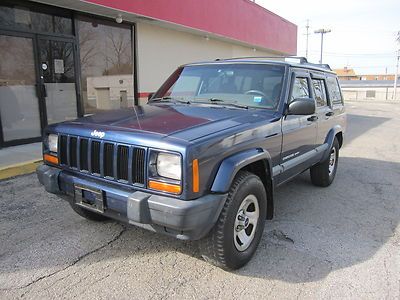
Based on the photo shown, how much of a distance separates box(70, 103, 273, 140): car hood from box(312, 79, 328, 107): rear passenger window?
1.59 meters

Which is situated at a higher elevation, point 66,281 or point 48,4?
point 48,4

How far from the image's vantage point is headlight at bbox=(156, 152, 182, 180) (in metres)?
2.62

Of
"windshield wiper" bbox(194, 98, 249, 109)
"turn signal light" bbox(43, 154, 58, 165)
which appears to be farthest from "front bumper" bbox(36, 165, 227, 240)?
"windshield wiper" bbox(194, 98, 249, 109)

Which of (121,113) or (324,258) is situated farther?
(121,113)

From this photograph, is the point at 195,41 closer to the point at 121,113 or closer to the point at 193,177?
the point at 121,113

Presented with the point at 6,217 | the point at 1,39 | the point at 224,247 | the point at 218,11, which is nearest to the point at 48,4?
the point at 1,39

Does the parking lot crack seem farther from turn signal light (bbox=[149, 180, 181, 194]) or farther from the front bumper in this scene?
turn signal light (bbox=[149, 180, 181, 194])

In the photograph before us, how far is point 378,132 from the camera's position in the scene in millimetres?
12656

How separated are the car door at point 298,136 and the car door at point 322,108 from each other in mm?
201

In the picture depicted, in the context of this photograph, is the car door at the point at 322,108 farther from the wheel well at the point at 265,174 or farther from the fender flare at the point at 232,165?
the fender flare at the point at 232,165

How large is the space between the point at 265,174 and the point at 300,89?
56.7 inches

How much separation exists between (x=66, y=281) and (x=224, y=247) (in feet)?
4.28

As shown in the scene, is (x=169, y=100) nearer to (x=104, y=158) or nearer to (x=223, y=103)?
(x=223, y=103)

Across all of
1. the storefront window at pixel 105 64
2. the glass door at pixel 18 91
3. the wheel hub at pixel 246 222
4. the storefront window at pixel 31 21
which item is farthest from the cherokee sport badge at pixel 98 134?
the storefront window at pixel 105 64
